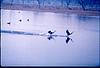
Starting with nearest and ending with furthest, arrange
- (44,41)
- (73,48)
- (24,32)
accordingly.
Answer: (73,48)
(44,41)
(24,32)

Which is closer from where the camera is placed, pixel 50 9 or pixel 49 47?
pixel 49 47

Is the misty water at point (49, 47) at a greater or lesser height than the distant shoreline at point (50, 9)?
lesser

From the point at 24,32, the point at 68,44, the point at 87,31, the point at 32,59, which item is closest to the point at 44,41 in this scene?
the point at 68,44

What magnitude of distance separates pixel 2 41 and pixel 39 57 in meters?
0.65

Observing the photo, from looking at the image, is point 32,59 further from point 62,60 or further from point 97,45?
point 97,45

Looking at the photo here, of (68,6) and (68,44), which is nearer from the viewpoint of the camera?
(68,44)

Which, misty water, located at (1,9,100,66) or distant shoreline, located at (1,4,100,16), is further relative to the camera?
distant shoreline, located at (1,4,100,16)

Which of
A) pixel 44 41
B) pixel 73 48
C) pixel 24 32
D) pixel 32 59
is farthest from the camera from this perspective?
pixel 24 32

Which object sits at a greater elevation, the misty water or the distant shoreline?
the distant shoreline

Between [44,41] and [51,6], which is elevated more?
[51,6]

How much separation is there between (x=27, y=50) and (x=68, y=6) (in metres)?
3.95

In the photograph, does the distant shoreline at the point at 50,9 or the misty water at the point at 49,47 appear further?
the distant shoreline at the point at 50,9

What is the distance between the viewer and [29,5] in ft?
20.6

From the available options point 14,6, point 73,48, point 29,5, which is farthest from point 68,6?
point 73,48
